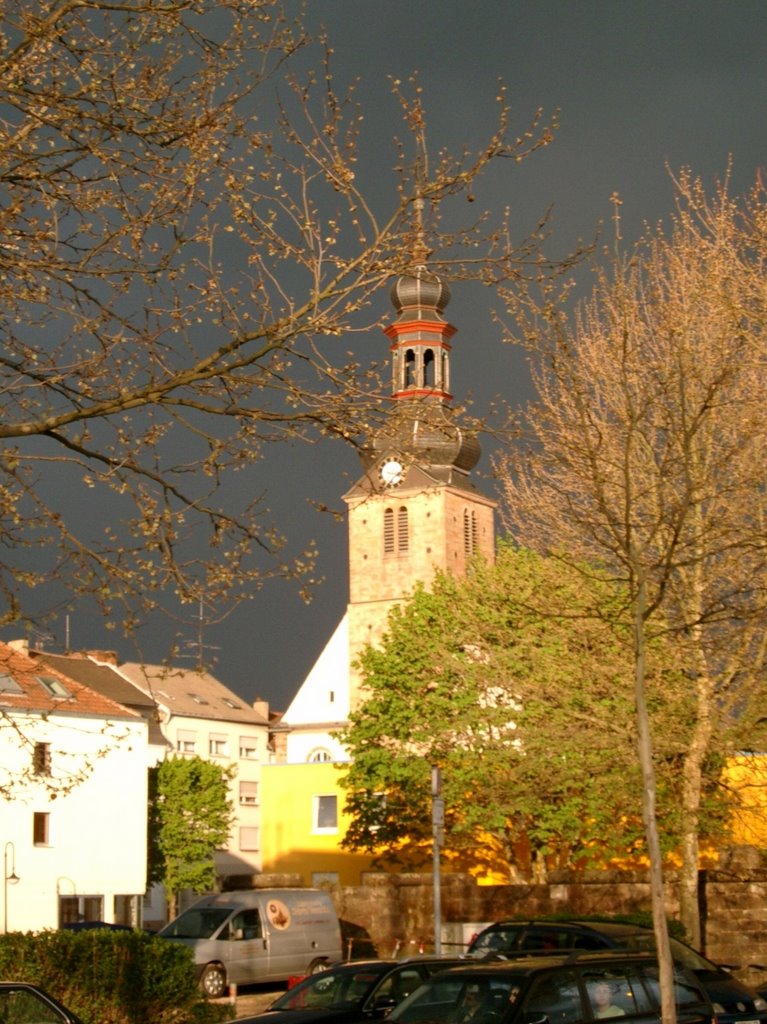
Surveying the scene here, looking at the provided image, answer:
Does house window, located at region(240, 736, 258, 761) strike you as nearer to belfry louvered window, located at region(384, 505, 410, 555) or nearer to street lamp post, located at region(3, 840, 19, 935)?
belfry louvered window, located at region(384, 505, 410, 555)

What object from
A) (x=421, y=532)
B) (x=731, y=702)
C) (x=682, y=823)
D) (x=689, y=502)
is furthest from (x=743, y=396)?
(x=421, y=532)

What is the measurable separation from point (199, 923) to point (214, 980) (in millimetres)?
1244

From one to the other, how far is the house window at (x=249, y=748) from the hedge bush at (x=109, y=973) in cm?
7301

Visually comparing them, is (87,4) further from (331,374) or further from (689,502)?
(689,502)

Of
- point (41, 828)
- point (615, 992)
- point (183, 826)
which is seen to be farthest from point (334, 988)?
point (183, 826)

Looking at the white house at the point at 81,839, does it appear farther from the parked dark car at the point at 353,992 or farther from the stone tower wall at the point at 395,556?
the stone tower wall at the point at 395,556

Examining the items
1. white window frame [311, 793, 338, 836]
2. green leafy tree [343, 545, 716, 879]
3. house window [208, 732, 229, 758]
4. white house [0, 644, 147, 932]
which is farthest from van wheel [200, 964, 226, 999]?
house window [208, 732, 229, 758]

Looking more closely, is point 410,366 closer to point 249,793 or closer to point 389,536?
point 389,536

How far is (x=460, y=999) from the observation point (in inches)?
468

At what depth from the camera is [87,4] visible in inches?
432

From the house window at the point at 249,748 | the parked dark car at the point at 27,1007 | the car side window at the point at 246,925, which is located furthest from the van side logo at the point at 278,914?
the house window at the point at 249,748

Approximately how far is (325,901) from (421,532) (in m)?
65.6

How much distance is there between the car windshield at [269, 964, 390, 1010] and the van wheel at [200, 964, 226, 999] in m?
9.06

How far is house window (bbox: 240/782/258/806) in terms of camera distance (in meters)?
84.8
